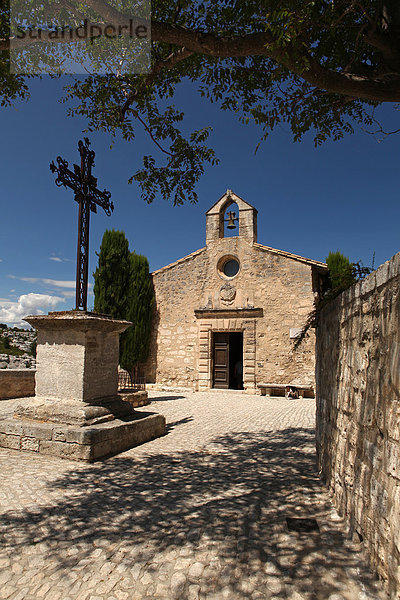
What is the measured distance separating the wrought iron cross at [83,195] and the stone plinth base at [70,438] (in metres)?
1.97

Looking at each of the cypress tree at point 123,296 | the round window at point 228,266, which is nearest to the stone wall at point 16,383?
the cypress tree at point 123,296

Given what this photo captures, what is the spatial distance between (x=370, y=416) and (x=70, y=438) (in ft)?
13.0

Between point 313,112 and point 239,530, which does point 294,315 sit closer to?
point 313,112

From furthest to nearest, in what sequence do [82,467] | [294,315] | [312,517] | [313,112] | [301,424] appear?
[294,315] → [301,424] → [313,112] → [82,467] → [312,517]

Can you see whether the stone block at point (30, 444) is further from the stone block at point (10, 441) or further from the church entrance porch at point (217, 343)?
the church entrance porch at point (217, 343)

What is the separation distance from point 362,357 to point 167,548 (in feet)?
6.68

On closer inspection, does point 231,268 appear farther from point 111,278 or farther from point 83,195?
point 83,195

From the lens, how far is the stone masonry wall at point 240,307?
13.7m

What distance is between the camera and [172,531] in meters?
3.06

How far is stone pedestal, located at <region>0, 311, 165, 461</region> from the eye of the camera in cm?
520

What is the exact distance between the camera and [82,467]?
4.70 meters

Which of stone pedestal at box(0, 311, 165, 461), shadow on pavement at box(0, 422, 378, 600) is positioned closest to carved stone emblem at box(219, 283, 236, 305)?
stone pedestal at box(0, 311, 165, 461)

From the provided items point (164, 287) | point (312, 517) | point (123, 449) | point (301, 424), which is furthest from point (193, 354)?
point (312, 517)

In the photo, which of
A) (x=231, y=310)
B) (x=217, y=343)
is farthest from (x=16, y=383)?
(x=231, y=310)
